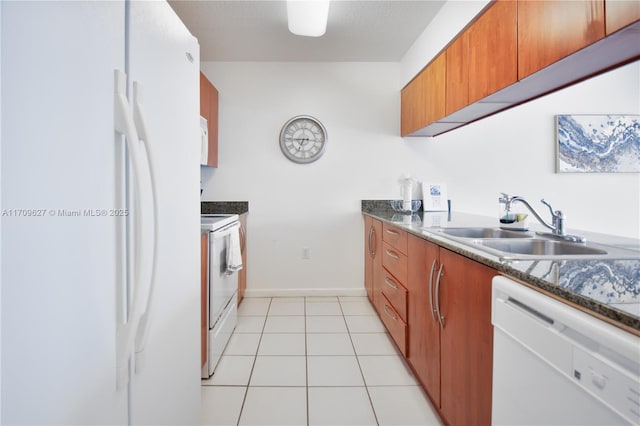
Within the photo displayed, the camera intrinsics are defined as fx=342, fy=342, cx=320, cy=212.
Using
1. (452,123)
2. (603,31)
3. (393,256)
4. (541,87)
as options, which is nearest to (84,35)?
(603,31)

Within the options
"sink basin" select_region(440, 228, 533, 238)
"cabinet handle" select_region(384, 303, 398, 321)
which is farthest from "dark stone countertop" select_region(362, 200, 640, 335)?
"cabinet handle" select_region(384, 303, 398, 321)

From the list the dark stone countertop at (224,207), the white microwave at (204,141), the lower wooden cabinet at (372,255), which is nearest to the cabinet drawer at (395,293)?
the lower wooden cabinet at (372,255)

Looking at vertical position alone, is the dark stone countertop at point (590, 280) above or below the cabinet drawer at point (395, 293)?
above

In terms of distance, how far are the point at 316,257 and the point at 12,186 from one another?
10.1 feet

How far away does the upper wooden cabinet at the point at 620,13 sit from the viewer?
3.32ft

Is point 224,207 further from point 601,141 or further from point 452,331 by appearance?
point 601,141

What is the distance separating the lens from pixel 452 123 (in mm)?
2736

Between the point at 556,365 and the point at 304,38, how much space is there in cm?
294

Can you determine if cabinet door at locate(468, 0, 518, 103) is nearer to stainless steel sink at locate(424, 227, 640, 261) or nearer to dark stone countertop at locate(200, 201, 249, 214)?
stainless steel sink at locate(424, 227, 640, 261)

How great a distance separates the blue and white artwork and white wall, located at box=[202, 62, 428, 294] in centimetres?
122

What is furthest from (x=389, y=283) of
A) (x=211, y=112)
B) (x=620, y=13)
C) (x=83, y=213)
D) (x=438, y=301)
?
(x=211, y=112)

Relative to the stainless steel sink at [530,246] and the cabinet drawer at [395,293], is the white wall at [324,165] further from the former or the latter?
the stainless steel sink at [530,246]

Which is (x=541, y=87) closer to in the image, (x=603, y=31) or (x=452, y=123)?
(x=603, y=31)

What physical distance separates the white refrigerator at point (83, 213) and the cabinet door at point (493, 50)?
1461mm
